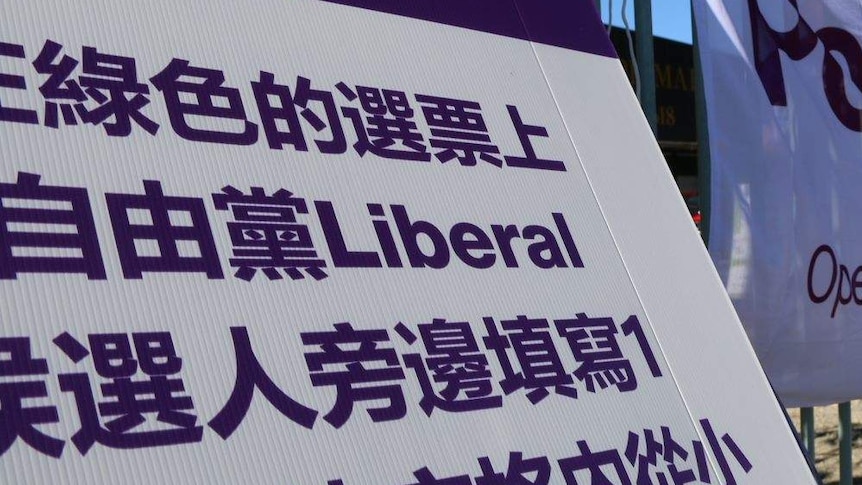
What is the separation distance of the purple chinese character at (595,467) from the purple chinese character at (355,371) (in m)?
0.30

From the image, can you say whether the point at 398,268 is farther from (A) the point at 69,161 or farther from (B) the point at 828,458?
(B) the point at 828,458

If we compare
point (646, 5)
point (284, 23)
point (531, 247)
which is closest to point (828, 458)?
point (646, 5)

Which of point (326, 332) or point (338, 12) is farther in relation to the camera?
point (338, 12)

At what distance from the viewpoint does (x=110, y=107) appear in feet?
4.77

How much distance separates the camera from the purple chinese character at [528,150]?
1924 millimetres

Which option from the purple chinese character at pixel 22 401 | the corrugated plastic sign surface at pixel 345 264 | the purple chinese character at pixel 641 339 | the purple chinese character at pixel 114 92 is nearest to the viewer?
the purple chinese character at pixel 22 401

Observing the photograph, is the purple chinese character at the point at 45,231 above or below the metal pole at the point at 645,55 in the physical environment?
below

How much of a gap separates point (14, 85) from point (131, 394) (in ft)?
1.41

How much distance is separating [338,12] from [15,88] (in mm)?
593

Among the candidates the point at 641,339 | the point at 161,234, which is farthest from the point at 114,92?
the point at 641,339

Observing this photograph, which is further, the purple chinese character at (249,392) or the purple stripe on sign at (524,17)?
the purple stripe on sign at (524,17)

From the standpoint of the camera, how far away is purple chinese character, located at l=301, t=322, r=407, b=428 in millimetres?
1471

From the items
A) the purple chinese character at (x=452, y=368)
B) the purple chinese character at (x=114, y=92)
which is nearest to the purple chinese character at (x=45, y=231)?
the purple chinese character at (x=114, y=92)

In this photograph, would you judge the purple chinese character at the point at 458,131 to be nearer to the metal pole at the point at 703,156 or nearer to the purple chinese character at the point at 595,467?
the purple chinese character at the point at 595,467
